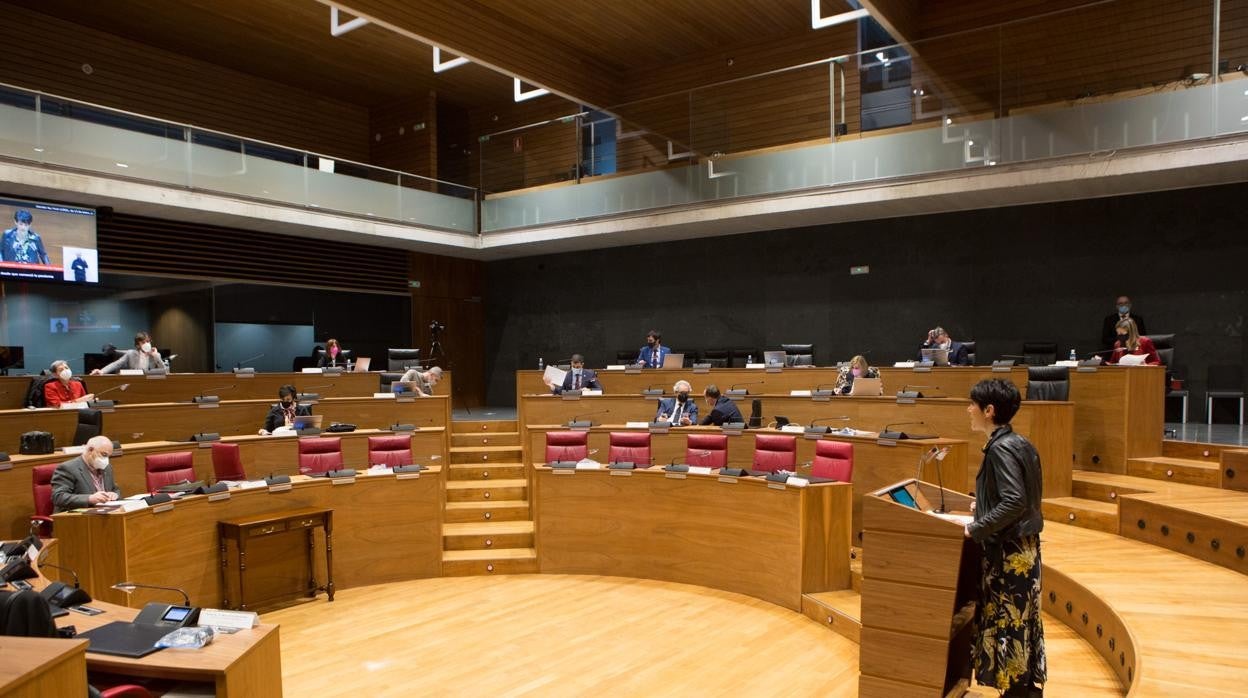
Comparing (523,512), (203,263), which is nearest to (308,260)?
(203,263)

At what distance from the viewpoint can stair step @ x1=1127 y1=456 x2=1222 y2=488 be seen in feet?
18.7

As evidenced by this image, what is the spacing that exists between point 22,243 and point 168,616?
24.4ft

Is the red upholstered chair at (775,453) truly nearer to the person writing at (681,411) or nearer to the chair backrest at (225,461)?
the person writing at (681,411)

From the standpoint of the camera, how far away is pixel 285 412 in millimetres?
7141

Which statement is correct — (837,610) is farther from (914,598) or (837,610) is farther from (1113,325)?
(1113,325)

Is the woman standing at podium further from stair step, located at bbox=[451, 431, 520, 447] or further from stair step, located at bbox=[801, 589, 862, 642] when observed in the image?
stair step, located at bbox=[451, 431, 520, 447]

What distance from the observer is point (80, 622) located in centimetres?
285

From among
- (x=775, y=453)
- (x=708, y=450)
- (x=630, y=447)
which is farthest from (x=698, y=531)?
(x=630, y=447)

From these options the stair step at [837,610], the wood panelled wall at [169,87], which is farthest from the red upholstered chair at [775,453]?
the wood panelled wall at [169,87]

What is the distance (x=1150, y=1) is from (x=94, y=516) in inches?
337

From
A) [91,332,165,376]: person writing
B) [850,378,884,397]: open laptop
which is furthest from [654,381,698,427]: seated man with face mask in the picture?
[91,332,165,376]: person writing

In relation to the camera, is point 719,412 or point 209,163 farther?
point 209,163

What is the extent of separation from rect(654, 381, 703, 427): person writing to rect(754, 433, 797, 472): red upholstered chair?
1.10m

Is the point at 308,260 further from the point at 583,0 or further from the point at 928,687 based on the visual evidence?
the point at 928,687
